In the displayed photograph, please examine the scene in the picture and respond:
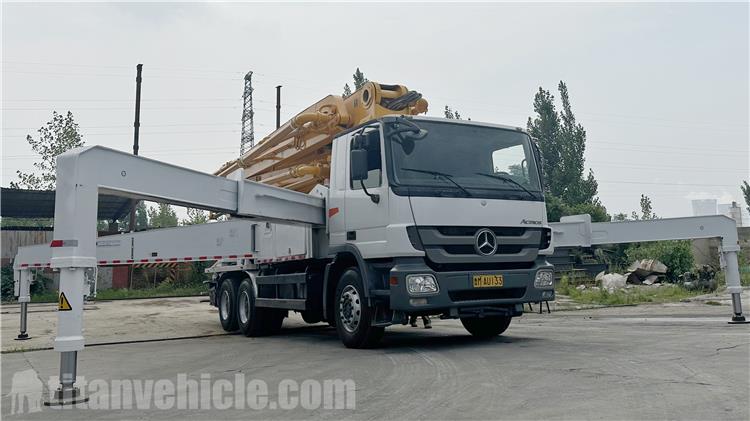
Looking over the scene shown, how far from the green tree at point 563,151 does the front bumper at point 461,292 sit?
37.6 meters

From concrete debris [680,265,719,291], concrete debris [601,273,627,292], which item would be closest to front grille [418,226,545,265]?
concrete debris [680,265,719,291]

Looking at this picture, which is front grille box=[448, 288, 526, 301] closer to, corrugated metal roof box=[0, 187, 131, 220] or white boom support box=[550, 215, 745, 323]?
white boom support box=[550, 215, 745, 323]

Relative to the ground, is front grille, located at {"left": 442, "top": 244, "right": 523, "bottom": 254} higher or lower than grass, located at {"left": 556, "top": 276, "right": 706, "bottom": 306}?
higher

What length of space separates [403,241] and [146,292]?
76.9 ft

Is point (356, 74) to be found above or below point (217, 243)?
above

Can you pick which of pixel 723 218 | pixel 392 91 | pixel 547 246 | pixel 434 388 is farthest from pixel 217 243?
pixel 723 218

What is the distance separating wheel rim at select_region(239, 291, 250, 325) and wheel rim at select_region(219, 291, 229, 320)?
74 cm

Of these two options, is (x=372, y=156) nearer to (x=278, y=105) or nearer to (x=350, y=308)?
(x=350, y=308)

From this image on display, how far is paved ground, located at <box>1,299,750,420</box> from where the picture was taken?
422cm

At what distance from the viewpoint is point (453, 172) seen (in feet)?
23.7

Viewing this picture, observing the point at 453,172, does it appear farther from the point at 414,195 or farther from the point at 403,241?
the point at 403,241

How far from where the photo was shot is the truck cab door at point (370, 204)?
705 cm

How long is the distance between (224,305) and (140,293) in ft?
55.8

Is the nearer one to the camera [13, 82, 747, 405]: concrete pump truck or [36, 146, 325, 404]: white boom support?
[36, 146, 325, 404]: white boom support
